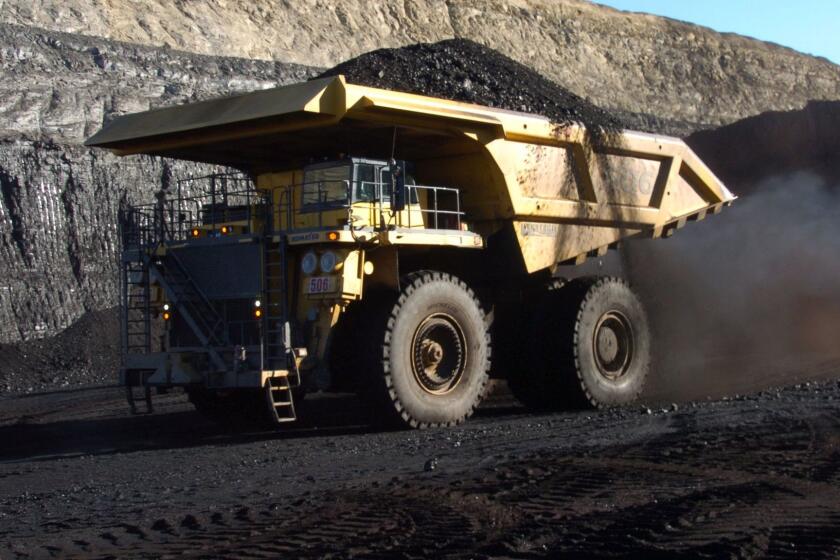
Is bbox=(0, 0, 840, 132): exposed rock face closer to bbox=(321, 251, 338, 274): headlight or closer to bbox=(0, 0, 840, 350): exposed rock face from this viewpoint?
bbox=(0, 0, 840, 350): exposed rock face

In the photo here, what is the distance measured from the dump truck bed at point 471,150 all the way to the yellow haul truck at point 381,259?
0.02 meters

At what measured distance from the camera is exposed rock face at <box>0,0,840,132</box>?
3569 cm

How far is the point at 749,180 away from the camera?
25.0 meters

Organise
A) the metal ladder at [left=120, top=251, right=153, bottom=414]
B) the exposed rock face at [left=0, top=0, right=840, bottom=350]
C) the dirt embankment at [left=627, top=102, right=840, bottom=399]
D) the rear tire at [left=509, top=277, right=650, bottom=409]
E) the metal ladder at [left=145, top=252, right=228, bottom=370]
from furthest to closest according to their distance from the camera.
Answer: the exposed rock face at [left=0, top=0, right=840, bottom=350]
the dirt embankment at [left=627, top=102, right=840, bottom=399]
the rear tire at [left=509, top=277, right=650, bottom=409]
the metal ladder at [left=120, top=251, right=153, bottom=414]
the metal ladder at [left=145, top=252, right=228, bottom=370]

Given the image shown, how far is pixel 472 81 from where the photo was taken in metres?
14.8

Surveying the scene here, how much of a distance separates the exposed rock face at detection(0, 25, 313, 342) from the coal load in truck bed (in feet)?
35.4

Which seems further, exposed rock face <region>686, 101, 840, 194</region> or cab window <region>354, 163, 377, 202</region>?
exposed rock face <region>686, 101, 840, 194</region>

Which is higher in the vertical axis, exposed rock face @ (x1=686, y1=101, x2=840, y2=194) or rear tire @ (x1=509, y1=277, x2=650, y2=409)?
exposed rock face @ (x1=686, y1=101, x2=840, y2=194)

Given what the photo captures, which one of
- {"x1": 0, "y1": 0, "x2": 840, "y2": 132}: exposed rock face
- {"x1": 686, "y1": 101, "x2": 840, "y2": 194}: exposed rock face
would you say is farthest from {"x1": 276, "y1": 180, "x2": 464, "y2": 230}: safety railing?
{"x1": 0, "y1": 0, "x2": 840, "y2": 132}: exposed rock face

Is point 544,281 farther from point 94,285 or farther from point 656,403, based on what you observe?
point 94,285

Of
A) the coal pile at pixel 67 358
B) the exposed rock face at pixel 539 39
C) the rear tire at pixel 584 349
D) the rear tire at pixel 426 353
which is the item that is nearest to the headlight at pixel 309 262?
the rear tire at pixel 426 353

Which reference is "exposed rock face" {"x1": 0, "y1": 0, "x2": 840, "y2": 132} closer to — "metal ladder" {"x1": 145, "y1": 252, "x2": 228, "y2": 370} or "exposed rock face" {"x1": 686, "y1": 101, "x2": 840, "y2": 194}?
"exposed rock face" {"x1": 686, "y1": 101, "x2": 840, "y2": 194}

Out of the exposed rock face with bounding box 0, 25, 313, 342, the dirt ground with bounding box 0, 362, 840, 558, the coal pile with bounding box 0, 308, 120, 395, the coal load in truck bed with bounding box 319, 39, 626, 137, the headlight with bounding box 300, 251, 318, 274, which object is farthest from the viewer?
the exposed rock face with bounding box 0, 25, 313, 342

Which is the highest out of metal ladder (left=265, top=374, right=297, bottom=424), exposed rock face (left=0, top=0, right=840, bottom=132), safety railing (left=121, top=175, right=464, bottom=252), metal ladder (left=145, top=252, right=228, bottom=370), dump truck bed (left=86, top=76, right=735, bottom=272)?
exposed rock face (left=0, top=0, right=840, bottom=132)
